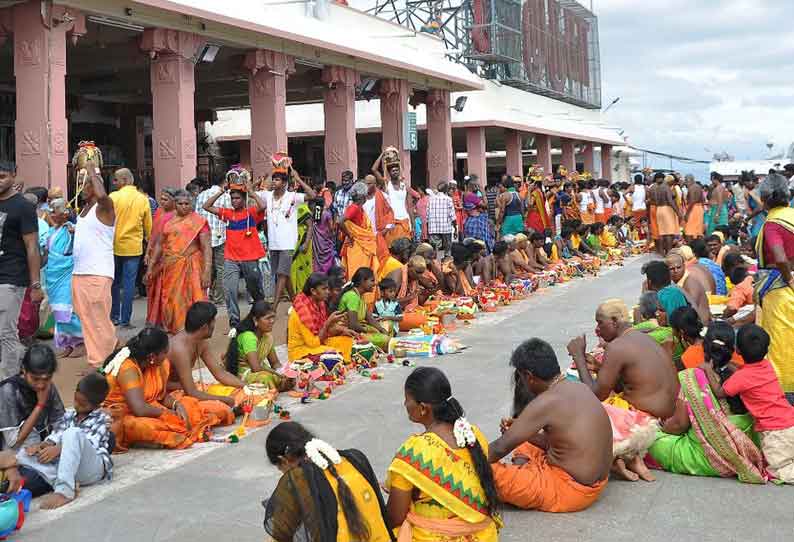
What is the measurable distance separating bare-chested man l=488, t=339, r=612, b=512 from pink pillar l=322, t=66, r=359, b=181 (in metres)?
12.9

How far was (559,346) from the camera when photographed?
378 inches

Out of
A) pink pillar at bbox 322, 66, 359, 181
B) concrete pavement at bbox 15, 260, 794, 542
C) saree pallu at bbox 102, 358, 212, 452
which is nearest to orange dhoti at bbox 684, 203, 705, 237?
pink pillar at bbox 322, 66, 359, 181

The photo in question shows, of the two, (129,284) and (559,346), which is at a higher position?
(129,284)

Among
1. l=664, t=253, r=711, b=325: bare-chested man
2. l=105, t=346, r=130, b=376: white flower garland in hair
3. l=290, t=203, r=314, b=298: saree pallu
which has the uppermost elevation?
l=290, t=203, r=314, b=298: saree pallu

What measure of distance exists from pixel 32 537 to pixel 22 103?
7.76 m

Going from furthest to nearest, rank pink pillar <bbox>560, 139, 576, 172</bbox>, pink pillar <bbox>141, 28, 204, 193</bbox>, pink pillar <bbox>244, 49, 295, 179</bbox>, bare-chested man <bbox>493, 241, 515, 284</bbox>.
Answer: pink pillar <bbox>560, 139, 576, 172</bbox> < pink pillar <bbox>244, 49, 295, 179</bbox> < bare-chested man <bbox>493, 241, 515, 284</bbox> < pink pillar <bbox>141, 28, 204, 193</bbox>

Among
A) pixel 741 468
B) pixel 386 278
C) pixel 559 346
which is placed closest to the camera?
pixel 741 468

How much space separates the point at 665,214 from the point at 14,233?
13343 mm

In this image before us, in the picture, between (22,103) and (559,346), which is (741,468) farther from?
(22,103)

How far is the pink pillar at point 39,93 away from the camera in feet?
36.1

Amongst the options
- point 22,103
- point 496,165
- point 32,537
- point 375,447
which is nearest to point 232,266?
point 22,103

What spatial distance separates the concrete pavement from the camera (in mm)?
4574

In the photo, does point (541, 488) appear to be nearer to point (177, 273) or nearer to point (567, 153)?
point (177, 273)

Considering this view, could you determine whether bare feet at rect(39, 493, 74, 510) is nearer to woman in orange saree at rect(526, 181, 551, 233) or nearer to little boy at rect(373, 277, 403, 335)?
little boy at rect(373, 277, 403, 335)
